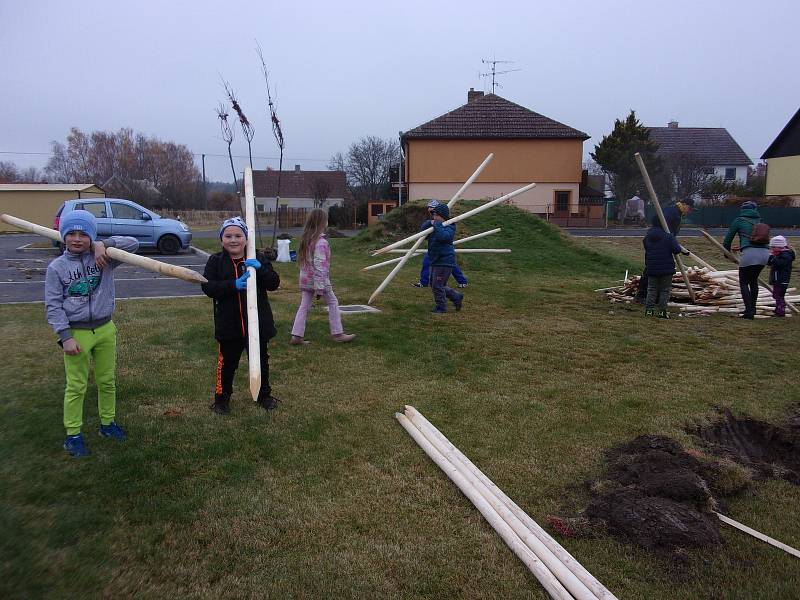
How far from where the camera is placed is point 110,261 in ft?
15.4

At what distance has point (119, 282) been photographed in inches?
559

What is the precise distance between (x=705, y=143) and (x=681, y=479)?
6368 cm

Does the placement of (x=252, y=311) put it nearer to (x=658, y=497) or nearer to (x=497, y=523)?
(x=497, y=523)

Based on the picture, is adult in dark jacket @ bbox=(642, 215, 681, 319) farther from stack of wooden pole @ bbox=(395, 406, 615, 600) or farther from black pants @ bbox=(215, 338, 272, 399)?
black pants @ bbox=(215, 338, 272, 399)

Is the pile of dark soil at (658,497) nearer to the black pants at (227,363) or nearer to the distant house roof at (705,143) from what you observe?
the black pants at (227,363)

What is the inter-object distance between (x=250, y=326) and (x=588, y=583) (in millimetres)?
3024

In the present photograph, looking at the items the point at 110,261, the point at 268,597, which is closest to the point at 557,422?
the point at 268,597

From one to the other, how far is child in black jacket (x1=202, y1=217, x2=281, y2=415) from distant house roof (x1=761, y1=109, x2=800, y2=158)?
4984 cm

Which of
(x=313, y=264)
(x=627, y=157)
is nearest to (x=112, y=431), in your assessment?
(x=313, y=264)

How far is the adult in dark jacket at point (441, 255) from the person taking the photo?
10094 mm

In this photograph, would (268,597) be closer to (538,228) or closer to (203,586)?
(203,586)

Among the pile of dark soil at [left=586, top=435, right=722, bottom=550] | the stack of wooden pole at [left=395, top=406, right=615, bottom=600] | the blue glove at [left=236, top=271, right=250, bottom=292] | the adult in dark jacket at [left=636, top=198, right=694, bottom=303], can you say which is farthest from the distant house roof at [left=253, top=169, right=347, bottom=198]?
the pile of dark soil at [left=586, top=435, right=722, bottom=550]

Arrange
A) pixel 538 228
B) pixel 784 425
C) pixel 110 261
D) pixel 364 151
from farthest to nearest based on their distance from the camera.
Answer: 1. pixel 364 151
2. pixel 538 228
3. pixel 784 425
4. pixel 110 261

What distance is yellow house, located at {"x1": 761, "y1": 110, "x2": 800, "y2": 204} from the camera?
145 ft
